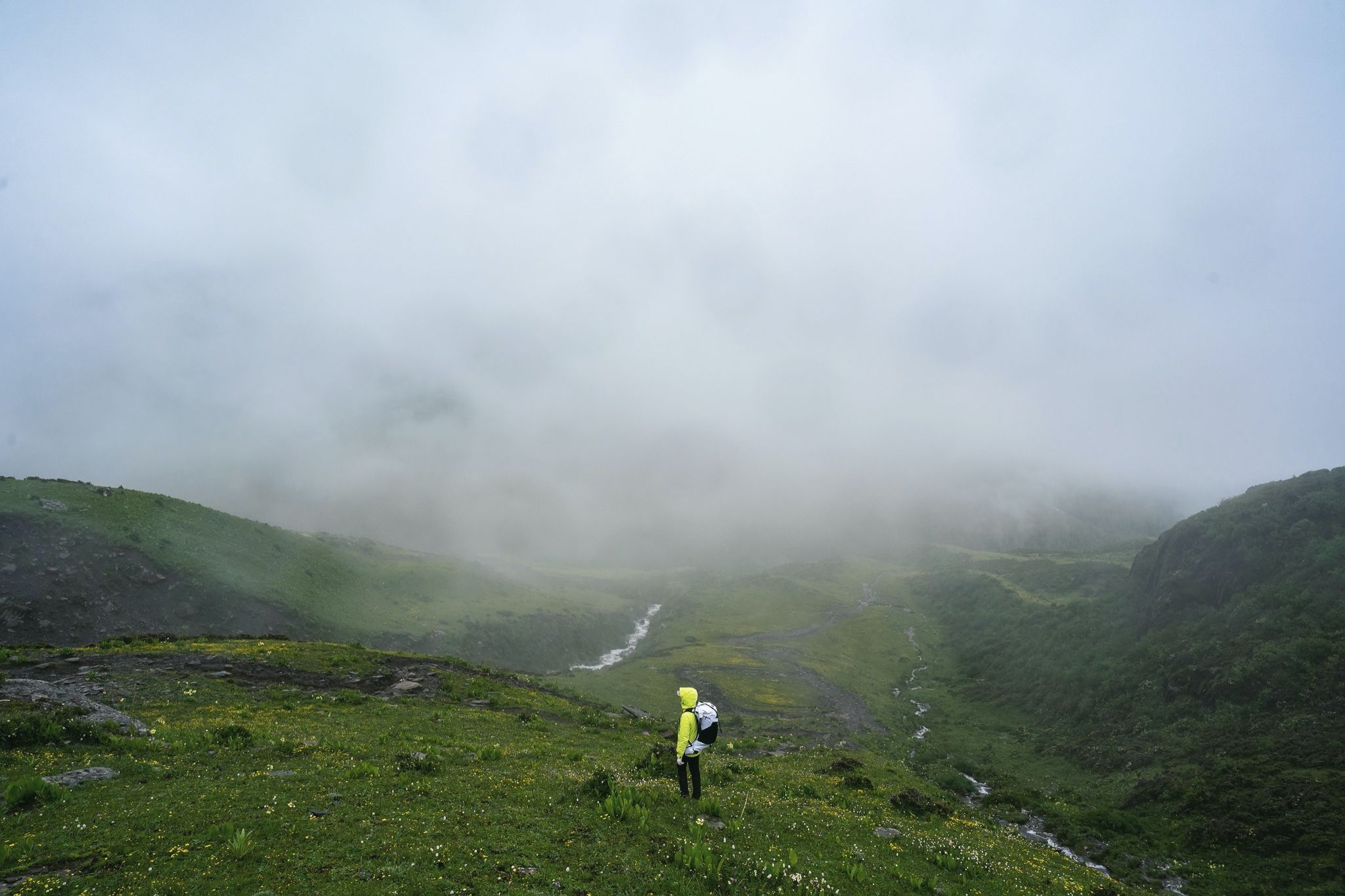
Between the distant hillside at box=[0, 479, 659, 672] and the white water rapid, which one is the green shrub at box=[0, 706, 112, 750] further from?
the white water rapid

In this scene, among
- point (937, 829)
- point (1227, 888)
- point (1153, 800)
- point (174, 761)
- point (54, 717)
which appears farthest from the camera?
point (1153, 800)

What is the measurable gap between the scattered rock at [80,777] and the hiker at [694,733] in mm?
16164

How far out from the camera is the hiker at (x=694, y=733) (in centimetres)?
1596

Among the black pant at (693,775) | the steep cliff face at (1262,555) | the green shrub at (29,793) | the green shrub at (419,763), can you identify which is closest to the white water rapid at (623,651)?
the green shrub at (419,763)

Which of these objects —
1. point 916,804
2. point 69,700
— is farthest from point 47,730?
point 916,804

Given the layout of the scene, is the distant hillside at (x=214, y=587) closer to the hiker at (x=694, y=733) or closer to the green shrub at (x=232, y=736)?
the green shrub at (x=232, y=736)

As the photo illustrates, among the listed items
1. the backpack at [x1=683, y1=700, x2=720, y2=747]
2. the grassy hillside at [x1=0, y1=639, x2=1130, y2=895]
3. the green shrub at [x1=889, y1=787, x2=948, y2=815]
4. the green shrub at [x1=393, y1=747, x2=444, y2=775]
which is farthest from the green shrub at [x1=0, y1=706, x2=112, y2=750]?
the green shrub at [x1=889, y1=787, x2=948, y2=815]

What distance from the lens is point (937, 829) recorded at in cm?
2017

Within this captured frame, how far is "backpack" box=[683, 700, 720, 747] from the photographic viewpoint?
15836mm

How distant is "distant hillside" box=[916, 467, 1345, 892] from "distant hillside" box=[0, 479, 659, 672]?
242ft

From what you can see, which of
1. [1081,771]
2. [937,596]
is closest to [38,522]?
[1081,771]

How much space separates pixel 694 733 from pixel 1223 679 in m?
48.8

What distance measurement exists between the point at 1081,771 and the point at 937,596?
323 ft

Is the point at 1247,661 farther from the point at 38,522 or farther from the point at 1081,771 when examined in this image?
the point at 38,522
